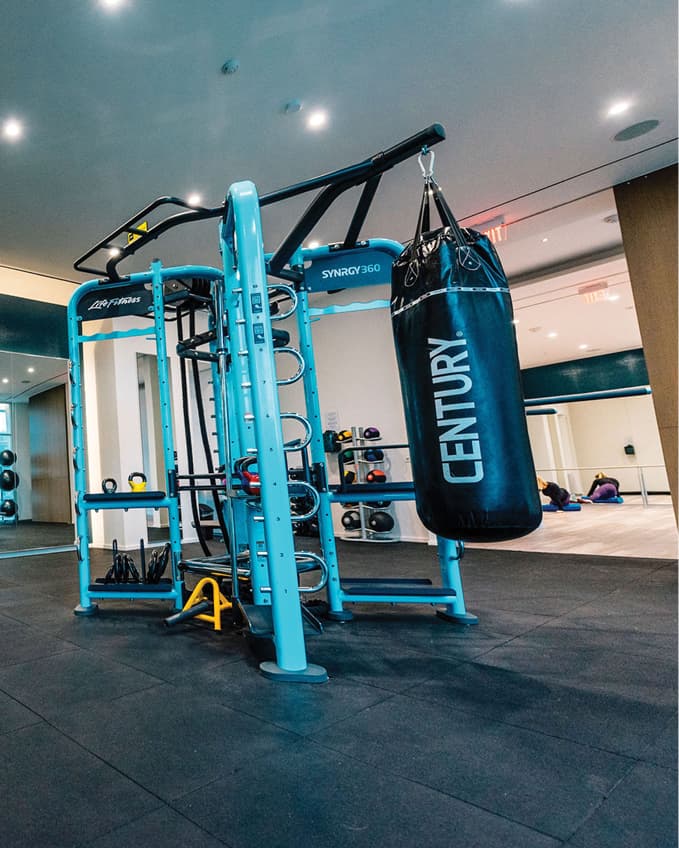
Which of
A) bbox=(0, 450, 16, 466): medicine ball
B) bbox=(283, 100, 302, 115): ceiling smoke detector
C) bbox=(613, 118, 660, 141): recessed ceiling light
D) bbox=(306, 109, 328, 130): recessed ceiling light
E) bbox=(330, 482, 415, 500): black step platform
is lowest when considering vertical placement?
bbox=(330, 482, 415, 500): black step platform

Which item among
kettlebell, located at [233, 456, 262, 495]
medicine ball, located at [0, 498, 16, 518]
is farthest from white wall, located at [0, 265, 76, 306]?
kettlebell, located at [233, 456, 262, 495]

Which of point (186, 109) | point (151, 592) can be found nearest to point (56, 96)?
point (186, 109)

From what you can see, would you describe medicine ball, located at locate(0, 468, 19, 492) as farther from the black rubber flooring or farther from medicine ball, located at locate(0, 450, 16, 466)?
the black rubber flooring

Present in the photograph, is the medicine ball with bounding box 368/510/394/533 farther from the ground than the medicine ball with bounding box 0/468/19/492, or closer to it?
closer to it

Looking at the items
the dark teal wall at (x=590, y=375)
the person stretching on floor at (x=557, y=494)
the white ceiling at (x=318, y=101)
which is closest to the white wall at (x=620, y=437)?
the dark teal wall at (x=590, y=375)

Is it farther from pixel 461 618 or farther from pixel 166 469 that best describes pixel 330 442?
pixel 461 618

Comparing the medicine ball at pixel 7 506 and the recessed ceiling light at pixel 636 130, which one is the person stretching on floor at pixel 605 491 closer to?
the recessed ceiling light at pixel 636 130

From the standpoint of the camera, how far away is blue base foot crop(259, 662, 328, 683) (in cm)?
189

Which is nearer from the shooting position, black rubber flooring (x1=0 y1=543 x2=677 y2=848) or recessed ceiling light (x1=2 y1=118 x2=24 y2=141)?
black rubber flooring (x1=0 y1=543 x2=677 y2=848)

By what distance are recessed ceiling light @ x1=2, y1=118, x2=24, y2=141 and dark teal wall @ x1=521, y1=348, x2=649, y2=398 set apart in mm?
10088

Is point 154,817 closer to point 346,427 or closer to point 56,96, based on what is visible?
point 56,96

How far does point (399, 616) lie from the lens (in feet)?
9.07

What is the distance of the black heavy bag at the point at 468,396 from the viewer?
1301 millimetres

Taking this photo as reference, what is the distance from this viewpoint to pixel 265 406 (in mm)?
2027
